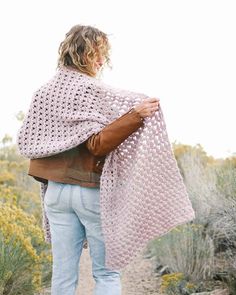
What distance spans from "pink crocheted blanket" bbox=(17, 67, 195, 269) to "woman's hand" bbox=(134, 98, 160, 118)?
0.48ft

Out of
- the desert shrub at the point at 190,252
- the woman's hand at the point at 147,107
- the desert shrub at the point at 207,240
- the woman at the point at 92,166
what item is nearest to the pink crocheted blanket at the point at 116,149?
→ the woman at the point at 92,166

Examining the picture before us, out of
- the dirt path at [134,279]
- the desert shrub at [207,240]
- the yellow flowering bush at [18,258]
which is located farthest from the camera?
the dirt path at [134,279]

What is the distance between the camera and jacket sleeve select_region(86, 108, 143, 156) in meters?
3.16

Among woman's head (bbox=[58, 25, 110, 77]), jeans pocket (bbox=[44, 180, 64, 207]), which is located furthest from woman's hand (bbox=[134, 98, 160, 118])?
jeans pocket (bbox=[44, 180, 64, 207])

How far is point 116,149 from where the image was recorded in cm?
343

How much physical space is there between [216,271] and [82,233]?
2.46m

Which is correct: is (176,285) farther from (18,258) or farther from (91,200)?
(91,200)

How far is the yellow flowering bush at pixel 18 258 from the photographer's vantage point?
4301 millimetres

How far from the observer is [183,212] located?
141 inches

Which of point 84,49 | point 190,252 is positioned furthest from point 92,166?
point 190,252

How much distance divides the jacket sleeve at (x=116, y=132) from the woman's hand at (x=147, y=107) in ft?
0.07

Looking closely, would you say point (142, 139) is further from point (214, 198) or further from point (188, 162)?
point (188, 162)

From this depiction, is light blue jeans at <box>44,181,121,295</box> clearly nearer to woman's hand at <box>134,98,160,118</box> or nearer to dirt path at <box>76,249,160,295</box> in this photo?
woman's hand at <box>134,98,160,118</box>

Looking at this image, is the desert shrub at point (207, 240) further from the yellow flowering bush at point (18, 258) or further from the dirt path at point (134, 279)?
the yellow flowering bush at point (18, 258)
